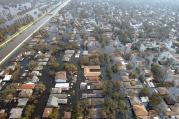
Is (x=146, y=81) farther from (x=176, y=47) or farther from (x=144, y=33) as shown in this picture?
(x=144, y=33)

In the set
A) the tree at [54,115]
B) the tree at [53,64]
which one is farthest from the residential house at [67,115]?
the tree at [53,64]

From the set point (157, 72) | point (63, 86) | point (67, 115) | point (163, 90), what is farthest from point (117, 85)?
point (67, 115)

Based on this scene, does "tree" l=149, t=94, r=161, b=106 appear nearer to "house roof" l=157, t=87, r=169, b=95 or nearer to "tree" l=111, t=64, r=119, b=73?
"house roof" l=157, t=87, r=169, b=95

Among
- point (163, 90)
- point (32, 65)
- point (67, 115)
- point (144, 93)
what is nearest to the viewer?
point (67, 115)

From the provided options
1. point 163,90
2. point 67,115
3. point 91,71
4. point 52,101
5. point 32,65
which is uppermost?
point 32,65

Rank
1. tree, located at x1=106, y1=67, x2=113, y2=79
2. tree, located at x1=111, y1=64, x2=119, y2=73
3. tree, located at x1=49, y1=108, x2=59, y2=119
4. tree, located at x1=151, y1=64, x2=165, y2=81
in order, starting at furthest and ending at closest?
tree, located at x1=111, y1=64, x2=119, y2=73 → tree, located at x1=151, y1=64, x2=165, y2=81 → tree, located at x1=106, y1=67, x2=113, y2=79 → tree, located at x1=49, y1=108, x2=59, y2=119

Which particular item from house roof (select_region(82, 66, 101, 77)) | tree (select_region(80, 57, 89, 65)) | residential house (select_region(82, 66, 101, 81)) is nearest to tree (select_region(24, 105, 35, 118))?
residential house (select_region(82, 66, 101, 81))

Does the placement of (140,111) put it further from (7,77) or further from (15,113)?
(7,77)

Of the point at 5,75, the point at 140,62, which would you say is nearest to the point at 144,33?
the point at 140,62
